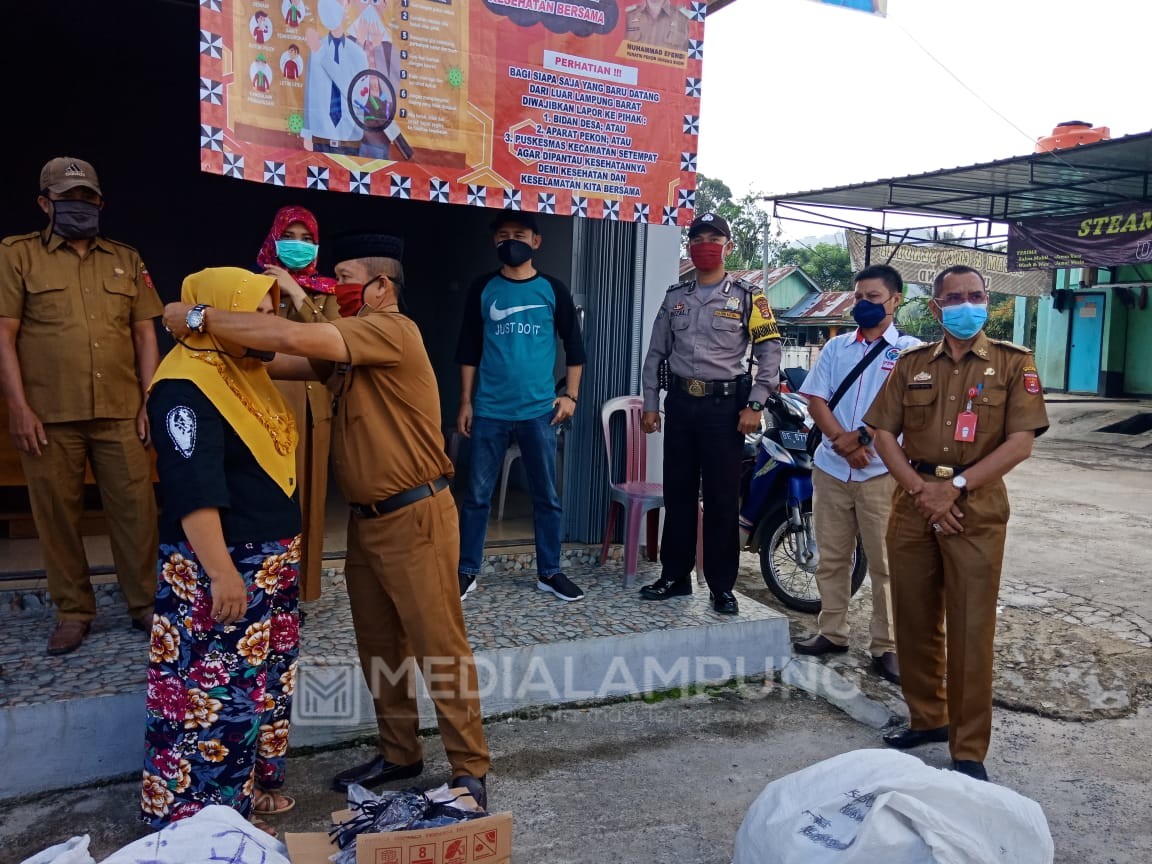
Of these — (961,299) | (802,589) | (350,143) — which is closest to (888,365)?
(961,299)

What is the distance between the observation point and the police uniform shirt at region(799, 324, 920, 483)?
425 cm

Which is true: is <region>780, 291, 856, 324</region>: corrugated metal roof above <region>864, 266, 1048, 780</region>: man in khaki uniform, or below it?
above

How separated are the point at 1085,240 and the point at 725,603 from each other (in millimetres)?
12424

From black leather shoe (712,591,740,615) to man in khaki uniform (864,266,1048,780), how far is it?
90cm

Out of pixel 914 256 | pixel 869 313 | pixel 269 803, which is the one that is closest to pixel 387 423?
pixel 269 803

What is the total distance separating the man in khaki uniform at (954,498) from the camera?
319cm

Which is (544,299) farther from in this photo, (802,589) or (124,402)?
(802,589)

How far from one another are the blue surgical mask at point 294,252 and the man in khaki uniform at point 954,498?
7.80ft

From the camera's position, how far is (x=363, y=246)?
2.74 meters

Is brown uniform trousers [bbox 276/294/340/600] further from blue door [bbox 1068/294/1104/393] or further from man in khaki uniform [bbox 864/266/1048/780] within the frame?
blue door [bbox 1068/294/1104/393]

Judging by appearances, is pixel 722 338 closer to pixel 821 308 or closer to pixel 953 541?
pixel 953 541

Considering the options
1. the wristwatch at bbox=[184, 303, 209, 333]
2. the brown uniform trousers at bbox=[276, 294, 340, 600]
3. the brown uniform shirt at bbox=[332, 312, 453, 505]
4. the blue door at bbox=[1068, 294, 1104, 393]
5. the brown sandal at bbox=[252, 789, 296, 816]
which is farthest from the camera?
the blue door at bbox=[1068, 294, 1104, 393]

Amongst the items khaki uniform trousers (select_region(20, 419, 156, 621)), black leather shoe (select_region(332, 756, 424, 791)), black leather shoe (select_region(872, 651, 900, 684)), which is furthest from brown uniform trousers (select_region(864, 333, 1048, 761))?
khaki uniform trousers (select_region(20, 419, 156, 621))

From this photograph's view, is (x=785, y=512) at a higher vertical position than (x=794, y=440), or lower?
lower
